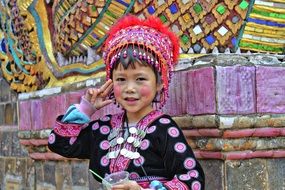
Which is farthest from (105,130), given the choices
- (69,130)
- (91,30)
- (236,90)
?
(91,30)

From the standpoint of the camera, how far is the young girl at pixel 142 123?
7.39 feet

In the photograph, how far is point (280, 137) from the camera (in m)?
2.68

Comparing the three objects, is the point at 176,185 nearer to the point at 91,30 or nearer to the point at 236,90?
the point at 236,90

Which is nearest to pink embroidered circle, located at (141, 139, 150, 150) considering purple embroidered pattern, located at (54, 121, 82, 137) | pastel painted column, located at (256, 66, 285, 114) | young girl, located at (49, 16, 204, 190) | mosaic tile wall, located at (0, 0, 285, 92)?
young girl, located at (49, 16, 204, 190)

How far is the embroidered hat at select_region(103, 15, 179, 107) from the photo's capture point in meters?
2.34

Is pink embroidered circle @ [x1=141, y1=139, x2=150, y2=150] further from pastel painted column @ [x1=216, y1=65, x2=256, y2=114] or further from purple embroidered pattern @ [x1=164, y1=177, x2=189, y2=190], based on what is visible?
pastel painted column @ [x1=216, y1=65, x2=256, y2=114]

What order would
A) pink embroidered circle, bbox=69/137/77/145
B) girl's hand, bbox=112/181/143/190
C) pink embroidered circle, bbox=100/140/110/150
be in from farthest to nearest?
pink embroidered circle, bbox=69/137/77/145
pink embroidered circle, bbox=100/140/110/150
girl's hand, bbox=112/181/143/190

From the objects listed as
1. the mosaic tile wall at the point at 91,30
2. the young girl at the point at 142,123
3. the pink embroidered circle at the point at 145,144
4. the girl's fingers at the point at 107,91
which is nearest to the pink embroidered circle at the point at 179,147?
the young girl at the point at 142,123

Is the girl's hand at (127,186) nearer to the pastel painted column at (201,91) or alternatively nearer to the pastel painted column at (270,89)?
the pastel painted column at (201,91)

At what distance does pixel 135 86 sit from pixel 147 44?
151mm

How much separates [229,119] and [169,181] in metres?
0.47

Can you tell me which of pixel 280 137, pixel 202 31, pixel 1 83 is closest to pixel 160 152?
pixel 280 137

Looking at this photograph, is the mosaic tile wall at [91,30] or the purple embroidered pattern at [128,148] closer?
the purple embroidered pattern at [128,148]

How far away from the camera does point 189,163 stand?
2227 millimetres
